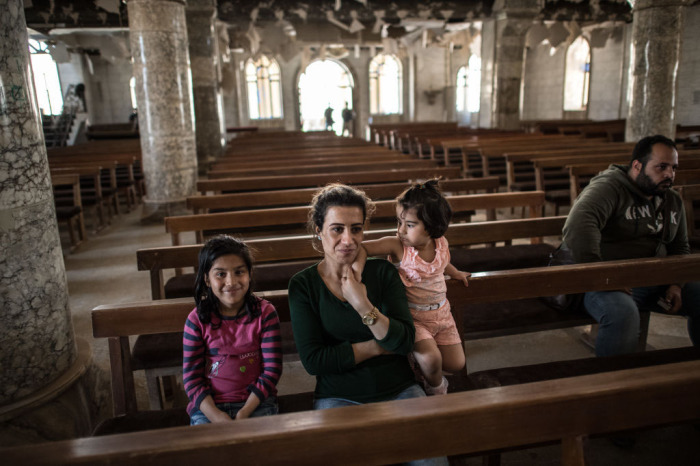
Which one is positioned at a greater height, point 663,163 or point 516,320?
point 663,163

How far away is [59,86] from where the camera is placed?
20.1 meters

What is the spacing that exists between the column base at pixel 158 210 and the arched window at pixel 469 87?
17.4m

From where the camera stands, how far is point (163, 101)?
21.8 feet

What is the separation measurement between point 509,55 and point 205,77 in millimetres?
7499

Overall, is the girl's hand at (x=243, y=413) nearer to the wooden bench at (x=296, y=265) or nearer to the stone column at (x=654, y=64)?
the wooden bench at (x=296, y=265)

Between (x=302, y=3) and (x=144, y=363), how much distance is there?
38.1 feet

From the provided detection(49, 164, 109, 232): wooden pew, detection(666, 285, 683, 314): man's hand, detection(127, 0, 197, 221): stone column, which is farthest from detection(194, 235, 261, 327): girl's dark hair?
detection(127, 0, 197, 221): stone column

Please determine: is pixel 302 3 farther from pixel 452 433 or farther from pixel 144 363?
pixel 452 433

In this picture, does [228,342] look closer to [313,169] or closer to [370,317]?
[370,317]

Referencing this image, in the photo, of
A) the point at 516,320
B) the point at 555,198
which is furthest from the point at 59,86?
the point at 516,320

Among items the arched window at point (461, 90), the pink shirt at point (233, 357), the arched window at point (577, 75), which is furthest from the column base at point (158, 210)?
the arched window at point (461, 90)

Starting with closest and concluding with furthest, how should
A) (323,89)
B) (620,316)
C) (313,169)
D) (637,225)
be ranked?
(620,316)
(637,225)
(313,169)
(323,89)

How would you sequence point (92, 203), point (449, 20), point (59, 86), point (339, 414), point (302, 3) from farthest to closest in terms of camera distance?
point (59, 86)
point (449, 20)
point (302, 3)
point (92, 203)
point (339, 414)

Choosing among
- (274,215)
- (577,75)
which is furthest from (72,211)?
(577,75)
